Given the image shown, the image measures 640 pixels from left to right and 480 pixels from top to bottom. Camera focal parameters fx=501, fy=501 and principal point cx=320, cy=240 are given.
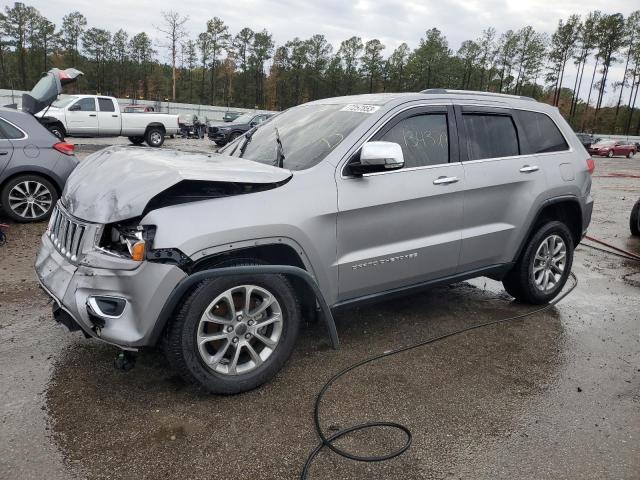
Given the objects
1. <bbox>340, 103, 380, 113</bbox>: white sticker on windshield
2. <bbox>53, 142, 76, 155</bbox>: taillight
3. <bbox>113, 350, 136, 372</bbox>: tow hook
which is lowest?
<bbox>113, 350, 136, 372</bbox>: tow hook

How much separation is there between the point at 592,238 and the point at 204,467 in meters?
7.45

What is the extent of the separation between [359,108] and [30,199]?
5.48m

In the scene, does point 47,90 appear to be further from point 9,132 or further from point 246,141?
point 246,141

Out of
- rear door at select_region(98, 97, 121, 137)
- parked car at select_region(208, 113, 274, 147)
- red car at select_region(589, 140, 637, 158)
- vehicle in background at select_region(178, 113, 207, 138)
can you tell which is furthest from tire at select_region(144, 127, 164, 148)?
red car at select_region(589, 140, 637, 158)

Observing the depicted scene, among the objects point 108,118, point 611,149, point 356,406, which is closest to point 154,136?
point 108,118

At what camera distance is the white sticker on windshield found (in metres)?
3.69

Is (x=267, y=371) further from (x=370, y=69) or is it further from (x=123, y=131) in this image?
(x=370, y=69)

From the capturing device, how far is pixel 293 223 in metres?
3.09

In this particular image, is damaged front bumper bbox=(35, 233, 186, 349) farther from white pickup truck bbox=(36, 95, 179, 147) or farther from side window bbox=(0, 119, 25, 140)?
white pickup truck bbox=(36, 95, 179, 147)

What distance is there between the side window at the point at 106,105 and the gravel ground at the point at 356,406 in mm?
17140

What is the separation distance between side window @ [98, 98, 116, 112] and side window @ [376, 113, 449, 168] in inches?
738

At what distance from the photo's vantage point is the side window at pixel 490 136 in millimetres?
4105

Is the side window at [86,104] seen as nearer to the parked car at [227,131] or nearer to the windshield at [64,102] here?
the windshield at [64,102]

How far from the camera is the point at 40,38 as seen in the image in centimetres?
6962
